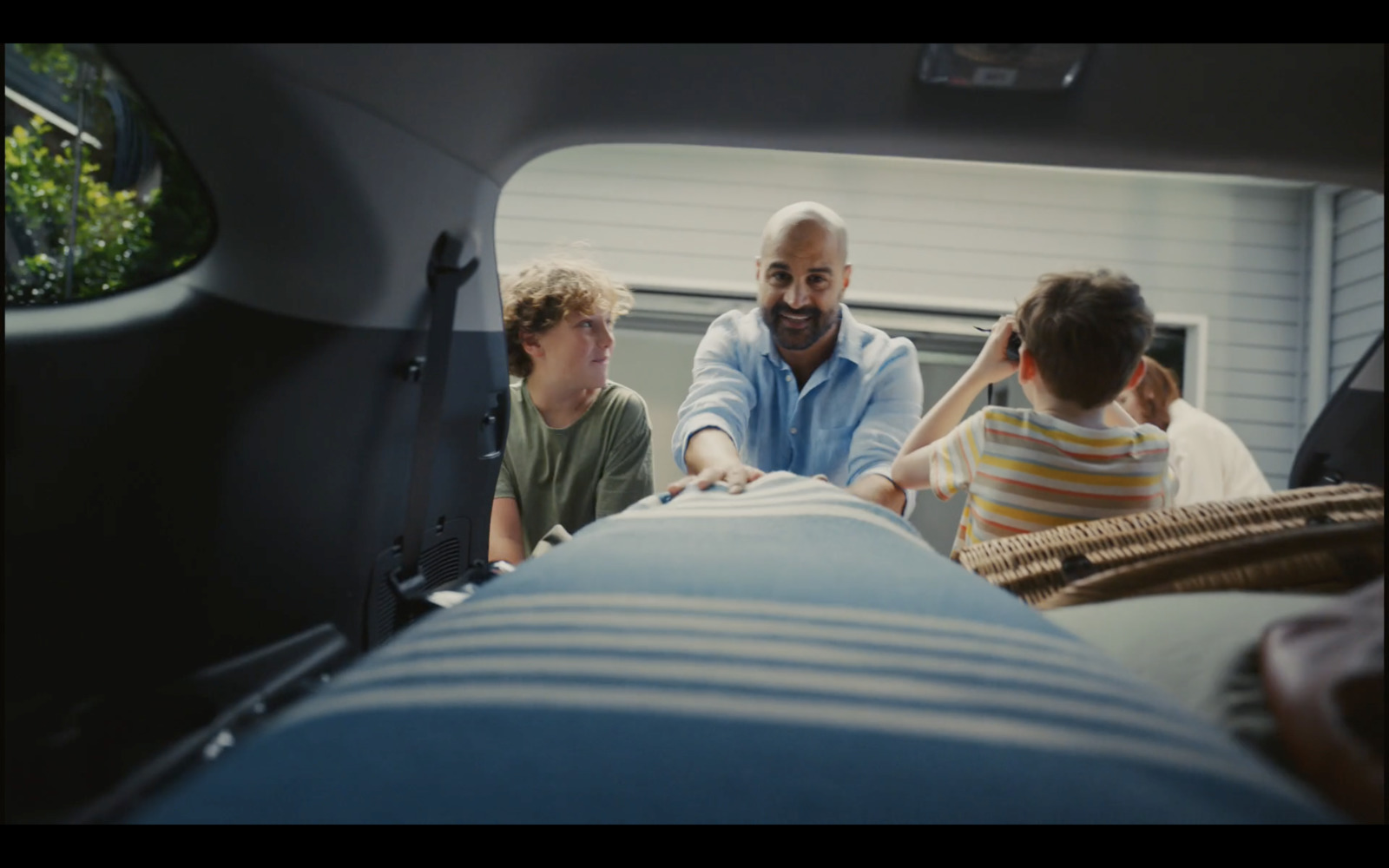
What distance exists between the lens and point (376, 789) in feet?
1.28

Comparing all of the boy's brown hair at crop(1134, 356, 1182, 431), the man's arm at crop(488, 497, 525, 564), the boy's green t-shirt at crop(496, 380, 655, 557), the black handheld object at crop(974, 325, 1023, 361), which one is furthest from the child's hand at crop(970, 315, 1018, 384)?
the boy's brown hair at crop(1134, 356, 1182, 431)

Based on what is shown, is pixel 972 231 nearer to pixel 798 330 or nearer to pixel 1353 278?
pixel 1353 278

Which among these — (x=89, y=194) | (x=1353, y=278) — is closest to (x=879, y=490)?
(x=89, y=194)

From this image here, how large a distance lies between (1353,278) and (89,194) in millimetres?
5108

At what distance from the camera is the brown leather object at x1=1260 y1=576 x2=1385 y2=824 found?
0.41 meters

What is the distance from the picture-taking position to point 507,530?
2.17 m

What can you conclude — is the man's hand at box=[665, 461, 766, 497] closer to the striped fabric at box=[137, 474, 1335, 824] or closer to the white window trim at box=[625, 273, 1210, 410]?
the striped fabric at box=[137, 474, 1335, 824]

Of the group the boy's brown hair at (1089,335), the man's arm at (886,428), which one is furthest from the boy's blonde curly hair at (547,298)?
the boy's brown hair at (1089,335)

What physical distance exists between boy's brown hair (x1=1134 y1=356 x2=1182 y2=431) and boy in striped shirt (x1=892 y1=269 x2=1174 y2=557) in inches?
67.4

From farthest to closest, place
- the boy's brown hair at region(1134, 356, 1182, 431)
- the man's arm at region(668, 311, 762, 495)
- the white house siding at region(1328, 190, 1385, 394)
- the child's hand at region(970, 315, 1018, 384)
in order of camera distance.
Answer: the white house siding at region(1328, 190, 1385, 394) → the boy's brown hair at region(1134, 356, 1182, 431) → the child's hand at region(970, 315, 1018, 384) → the man's arm at region(668, 311, 762, 495)
